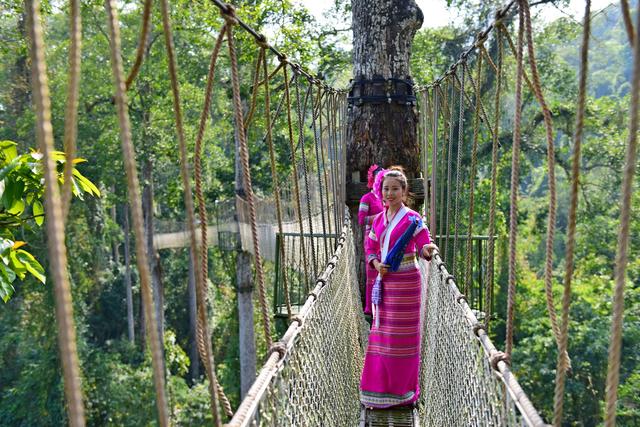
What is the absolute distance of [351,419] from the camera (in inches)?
82.2

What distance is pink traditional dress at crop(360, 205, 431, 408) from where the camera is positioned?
2092mm

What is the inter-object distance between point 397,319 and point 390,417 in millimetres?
323

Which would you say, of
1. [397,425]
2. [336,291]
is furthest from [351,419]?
[336,291]

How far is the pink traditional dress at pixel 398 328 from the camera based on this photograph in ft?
6.86

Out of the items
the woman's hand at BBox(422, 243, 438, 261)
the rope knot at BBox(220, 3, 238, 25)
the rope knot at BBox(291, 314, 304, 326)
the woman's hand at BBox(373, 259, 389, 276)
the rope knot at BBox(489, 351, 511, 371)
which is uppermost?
the rope knot at BBox(220, 3, 238, 25)

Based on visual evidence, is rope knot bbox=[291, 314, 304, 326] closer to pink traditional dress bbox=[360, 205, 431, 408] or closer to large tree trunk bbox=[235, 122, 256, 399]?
pink traditional dress bbox=[360, 205, 431, 408]

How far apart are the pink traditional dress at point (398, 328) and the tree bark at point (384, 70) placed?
0.71 m

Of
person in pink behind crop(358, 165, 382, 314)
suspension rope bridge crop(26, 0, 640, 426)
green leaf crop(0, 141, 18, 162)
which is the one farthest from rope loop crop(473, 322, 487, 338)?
person in pink behind crop(358, 165, 382, 314)

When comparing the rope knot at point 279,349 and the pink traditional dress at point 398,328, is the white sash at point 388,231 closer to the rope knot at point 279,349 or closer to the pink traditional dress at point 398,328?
the pink traditional dress at point 398,328

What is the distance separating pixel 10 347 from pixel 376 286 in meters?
12.6

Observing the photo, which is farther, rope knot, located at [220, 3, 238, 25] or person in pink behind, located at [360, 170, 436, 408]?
person in pink behind, located at [360, 170, 436, 408]

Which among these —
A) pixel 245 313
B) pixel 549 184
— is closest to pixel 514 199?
pixel 549 184

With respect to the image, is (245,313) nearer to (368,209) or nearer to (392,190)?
(368,209)

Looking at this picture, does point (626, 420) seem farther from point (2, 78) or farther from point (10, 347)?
point (10, 347)
